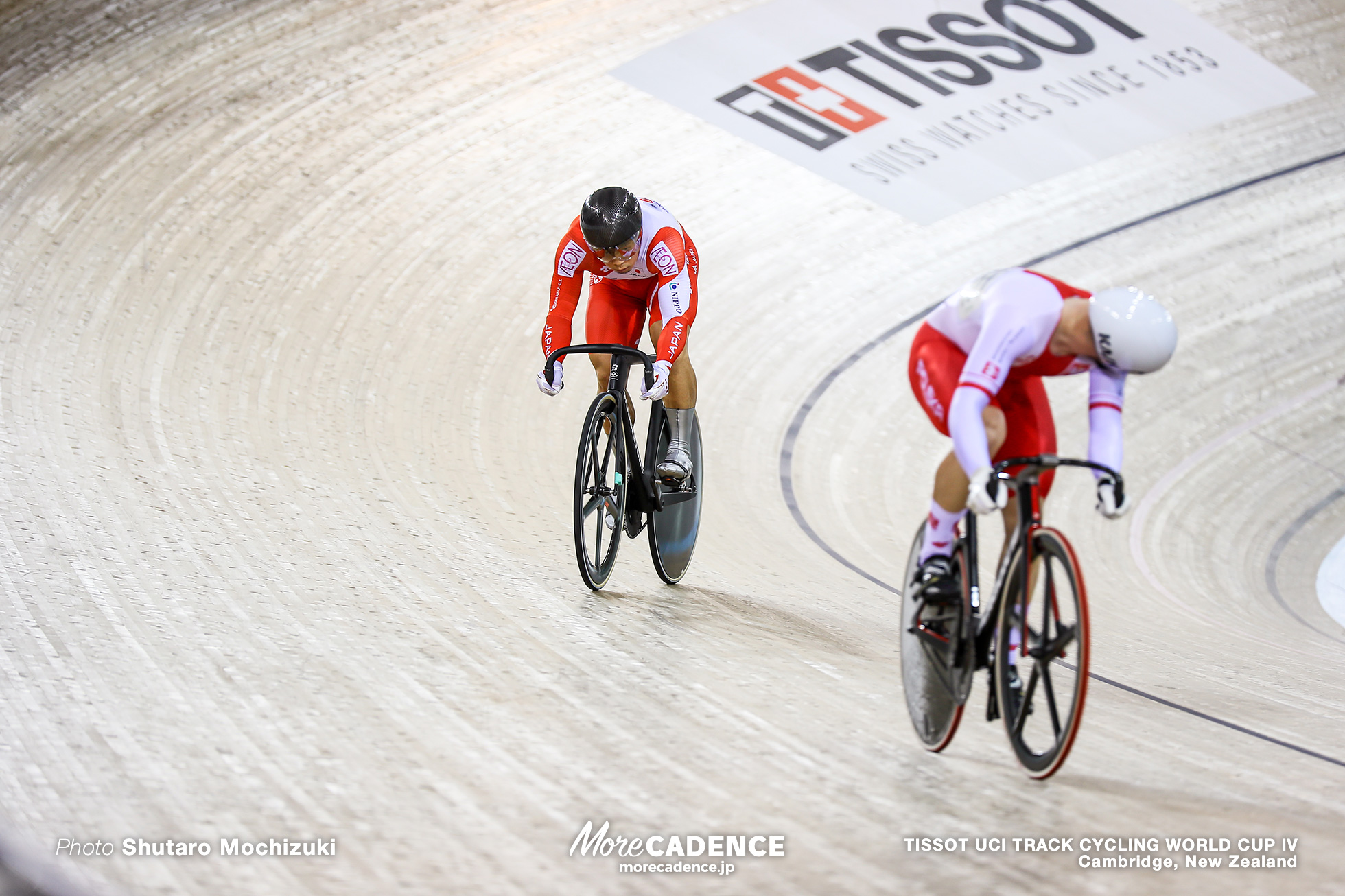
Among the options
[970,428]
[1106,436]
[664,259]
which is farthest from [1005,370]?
[664,259]

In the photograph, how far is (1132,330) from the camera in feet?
6.44

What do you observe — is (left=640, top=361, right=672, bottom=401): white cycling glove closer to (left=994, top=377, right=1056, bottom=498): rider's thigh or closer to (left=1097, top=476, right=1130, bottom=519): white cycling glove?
(left=994, top=377, right=1056, bottom=498): rider's thigh

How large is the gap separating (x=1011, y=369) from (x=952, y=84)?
5.49 metres

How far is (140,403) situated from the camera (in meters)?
4.27

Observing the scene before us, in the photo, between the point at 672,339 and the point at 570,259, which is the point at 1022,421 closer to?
the point at 672,339

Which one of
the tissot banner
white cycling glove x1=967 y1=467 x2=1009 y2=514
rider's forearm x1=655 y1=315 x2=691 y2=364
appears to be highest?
the tissot banner

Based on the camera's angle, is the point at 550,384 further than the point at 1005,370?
Yes

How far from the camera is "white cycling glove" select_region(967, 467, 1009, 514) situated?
193cm

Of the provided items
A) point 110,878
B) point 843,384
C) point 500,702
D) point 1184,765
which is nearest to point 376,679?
point 500,702

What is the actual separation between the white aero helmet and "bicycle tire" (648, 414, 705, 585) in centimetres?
154

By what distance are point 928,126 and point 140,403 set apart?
187 inches

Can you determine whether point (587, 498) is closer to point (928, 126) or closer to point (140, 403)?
point (140, 403)
